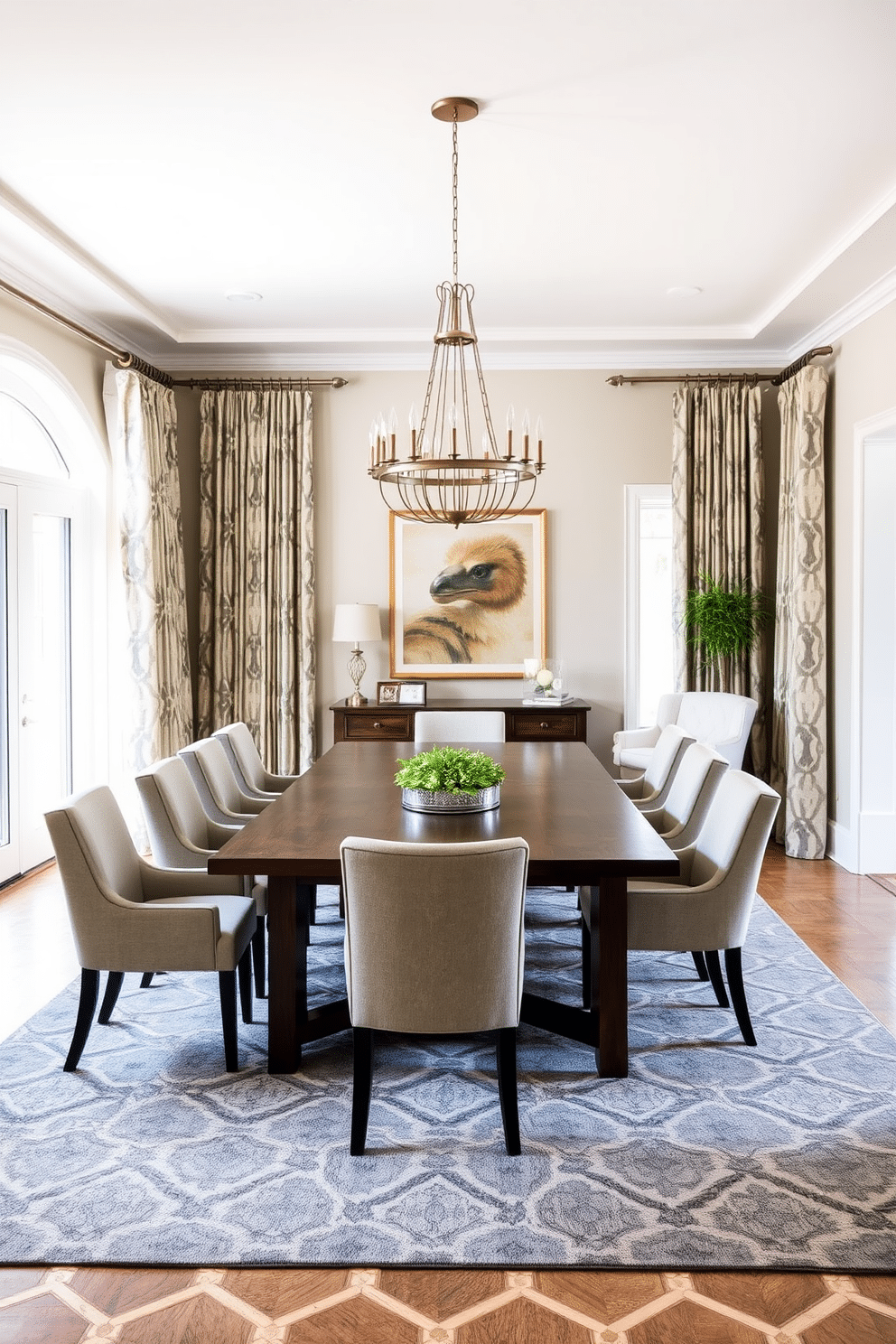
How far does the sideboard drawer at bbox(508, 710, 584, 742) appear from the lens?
603 centimetres

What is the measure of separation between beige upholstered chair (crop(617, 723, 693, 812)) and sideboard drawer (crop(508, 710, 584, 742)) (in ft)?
4.84

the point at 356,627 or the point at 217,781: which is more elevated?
the point at 356,627

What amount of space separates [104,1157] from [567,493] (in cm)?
486

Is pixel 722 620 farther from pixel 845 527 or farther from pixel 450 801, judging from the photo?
pixel 450 801

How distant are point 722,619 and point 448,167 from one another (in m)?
3.21

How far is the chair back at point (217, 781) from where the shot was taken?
3891mm

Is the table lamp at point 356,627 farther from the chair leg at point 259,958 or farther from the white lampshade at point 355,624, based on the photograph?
the chair leg at point 259,958

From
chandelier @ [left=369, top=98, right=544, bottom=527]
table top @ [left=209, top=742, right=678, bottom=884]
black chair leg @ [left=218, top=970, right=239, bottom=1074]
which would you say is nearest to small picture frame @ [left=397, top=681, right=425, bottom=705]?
chandelier @ [left=369, top=98, right=544, bottom=527]

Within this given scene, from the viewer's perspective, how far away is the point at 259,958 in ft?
11.6

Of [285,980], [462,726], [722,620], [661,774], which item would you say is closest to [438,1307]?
[285,980]

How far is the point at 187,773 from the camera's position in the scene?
3.67 m

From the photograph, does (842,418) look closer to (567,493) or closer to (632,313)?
(632,313)

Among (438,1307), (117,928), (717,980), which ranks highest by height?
(117,928)

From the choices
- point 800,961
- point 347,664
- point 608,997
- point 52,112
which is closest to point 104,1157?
point 608,997
